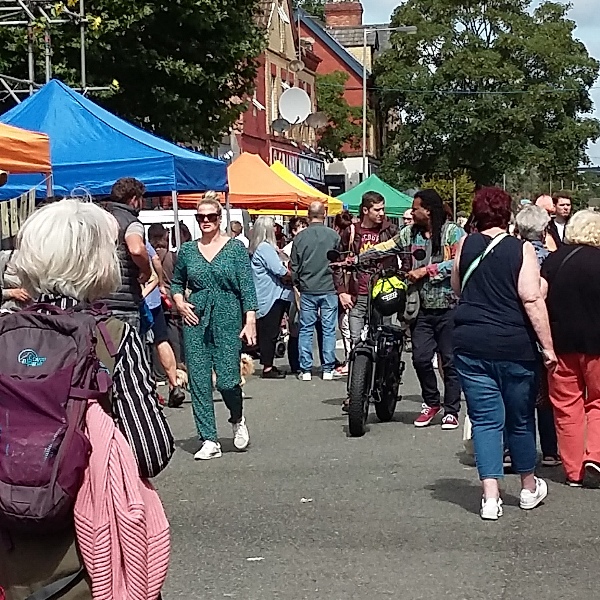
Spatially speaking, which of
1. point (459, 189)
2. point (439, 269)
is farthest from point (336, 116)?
point (439, 269)

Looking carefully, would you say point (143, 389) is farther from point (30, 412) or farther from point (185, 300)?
point (185, 300)

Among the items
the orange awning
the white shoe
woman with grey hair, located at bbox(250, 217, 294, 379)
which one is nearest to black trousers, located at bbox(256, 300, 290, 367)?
woman with grey hair, located at bbox(250, 217, 294, 379)

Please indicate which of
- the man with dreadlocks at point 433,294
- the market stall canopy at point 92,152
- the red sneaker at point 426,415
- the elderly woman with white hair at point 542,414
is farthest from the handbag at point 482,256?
the market stall canopy at point 92,152

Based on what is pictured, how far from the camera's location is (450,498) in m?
7.76

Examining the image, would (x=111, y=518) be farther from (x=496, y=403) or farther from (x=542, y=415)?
(x=542, y=415)

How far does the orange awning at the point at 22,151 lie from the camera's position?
934 cm

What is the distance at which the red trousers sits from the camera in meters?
8.05

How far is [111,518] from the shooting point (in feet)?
10.4

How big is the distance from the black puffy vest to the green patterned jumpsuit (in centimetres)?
31

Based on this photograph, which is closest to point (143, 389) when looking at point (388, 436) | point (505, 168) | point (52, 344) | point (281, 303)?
point (52, 344)

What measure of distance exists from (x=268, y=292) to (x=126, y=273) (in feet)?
19.3

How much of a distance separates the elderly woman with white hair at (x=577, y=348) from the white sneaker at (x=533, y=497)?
2.29 ft

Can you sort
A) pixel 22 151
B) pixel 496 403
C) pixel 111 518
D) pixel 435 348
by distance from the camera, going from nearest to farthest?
pixel 111 518 < pixel 496 403 < pixel 22 151 < pixel 435 348

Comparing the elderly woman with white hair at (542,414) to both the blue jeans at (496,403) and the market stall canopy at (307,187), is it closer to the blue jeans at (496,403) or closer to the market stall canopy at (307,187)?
the blue jeans at (496,403)
